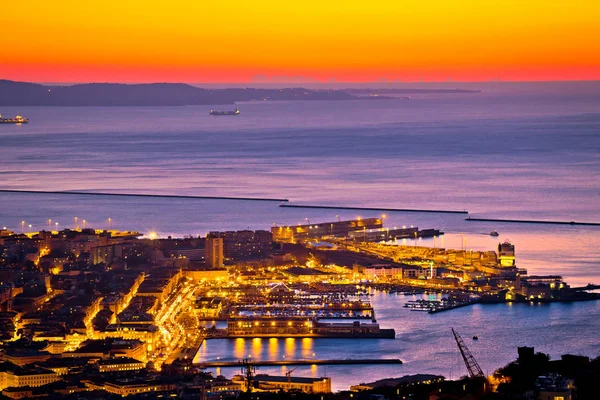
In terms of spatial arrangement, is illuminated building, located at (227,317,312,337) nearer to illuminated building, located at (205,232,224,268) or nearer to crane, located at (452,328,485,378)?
crane, located at (452,328,485,378)

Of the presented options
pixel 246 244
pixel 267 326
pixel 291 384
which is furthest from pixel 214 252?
pixel 291 384

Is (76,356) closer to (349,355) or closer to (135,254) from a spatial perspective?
(349,355)

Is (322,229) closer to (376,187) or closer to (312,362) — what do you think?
(376,187)

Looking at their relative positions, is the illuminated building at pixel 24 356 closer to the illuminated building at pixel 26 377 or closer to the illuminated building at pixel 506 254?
the illuminated building at pixel 26 377

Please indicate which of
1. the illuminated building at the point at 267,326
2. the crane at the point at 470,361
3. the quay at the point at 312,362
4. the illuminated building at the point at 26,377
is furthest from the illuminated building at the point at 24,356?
the crane at the point at 470,361

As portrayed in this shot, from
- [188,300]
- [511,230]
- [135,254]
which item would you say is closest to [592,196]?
[511,230]

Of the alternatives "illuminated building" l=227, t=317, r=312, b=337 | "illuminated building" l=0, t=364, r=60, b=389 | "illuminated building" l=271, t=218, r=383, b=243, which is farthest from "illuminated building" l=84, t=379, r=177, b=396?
"illuminated building" l=271, t=218, r=383, b=243
